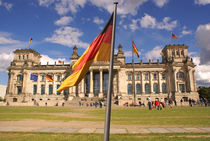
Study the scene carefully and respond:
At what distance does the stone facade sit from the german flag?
5417cm

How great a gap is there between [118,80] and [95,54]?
57.8 m

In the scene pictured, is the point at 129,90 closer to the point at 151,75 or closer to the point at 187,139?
the point at 151,75

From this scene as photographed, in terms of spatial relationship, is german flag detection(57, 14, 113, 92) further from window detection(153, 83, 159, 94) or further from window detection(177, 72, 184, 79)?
window detection(177, 72, 184, 79)

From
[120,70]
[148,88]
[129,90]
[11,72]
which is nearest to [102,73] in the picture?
[120,70]

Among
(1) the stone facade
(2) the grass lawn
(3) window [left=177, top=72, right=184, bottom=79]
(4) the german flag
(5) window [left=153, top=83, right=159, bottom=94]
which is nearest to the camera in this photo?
(4) the german flag

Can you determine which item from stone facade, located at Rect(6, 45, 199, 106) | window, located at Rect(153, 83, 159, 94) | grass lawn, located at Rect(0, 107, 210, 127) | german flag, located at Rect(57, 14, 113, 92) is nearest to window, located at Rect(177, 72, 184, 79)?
stone facade, located at Rect(6, 45, 199, 106)

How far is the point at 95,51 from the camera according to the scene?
611 cm

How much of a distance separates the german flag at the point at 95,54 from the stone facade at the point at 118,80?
54.2 meters

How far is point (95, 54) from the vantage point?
618 cm

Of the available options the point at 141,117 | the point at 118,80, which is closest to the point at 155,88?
the point at 118,80

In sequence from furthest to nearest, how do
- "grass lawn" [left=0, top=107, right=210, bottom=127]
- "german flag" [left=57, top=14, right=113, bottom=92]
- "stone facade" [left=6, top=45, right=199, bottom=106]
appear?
"stone facade" [left=6, top=45, right=199, bottom=106], "grass lawn" [left=0, top=107, right=210, bottom=127], "german flag" [left=57, top=14, right=113, bottom=92]

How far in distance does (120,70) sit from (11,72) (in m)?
47.2

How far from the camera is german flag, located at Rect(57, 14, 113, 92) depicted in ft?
18.9

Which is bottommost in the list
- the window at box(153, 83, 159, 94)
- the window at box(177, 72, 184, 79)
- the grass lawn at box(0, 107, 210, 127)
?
the grass lawn at box(0, 107, 210, 127)
